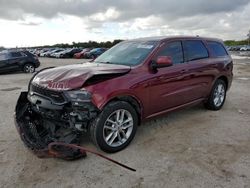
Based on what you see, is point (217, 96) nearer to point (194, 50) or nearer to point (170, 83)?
point (194, 50)

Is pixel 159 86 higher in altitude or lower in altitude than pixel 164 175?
higher

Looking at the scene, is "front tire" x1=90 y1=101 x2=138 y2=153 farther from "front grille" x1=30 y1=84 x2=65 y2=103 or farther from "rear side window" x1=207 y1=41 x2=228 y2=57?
"rear side window" x1=207 y1=41 x2=228 y2=57

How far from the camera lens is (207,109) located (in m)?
6.33

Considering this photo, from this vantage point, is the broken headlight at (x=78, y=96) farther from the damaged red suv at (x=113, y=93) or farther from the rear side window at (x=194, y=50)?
the rear side window at (x=194, y=50)

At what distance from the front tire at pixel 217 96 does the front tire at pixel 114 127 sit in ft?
8.74

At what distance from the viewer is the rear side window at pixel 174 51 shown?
4754 mm

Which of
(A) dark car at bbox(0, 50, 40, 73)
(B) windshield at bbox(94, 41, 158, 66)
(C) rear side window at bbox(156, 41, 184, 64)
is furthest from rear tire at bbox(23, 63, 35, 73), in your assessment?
(C) rear side window at bbox(156, 41, 184, 64)

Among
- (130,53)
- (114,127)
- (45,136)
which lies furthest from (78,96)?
(130,53)

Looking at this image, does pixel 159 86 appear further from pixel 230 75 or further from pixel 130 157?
pixel 230 75

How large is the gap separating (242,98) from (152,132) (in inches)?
165

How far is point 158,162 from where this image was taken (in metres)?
3.66

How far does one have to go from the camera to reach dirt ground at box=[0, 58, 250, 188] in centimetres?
320

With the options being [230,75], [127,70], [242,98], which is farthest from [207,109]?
[127,70]

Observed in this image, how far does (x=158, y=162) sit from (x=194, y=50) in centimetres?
281
